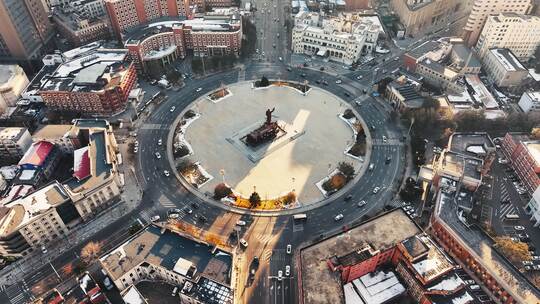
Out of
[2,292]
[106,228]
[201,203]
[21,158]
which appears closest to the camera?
[2,292]

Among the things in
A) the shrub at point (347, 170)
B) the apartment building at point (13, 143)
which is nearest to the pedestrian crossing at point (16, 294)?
the apartment building at point (13, 143)

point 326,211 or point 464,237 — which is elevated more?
point 464,237

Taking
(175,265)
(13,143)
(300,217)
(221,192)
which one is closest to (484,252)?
(300,217)

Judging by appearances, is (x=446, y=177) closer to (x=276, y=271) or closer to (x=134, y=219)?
(x=276, y=271)

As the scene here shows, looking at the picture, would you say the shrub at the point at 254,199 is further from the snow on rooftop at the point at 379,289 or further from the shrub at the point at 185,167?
the snow on rooftop at the point at 379,289

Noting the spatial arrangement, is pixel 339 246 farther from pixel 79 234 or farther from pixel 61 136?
pixel 61 136

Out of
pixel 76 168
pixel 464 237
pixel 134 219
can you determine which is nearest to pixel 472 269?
pixel 464 237
